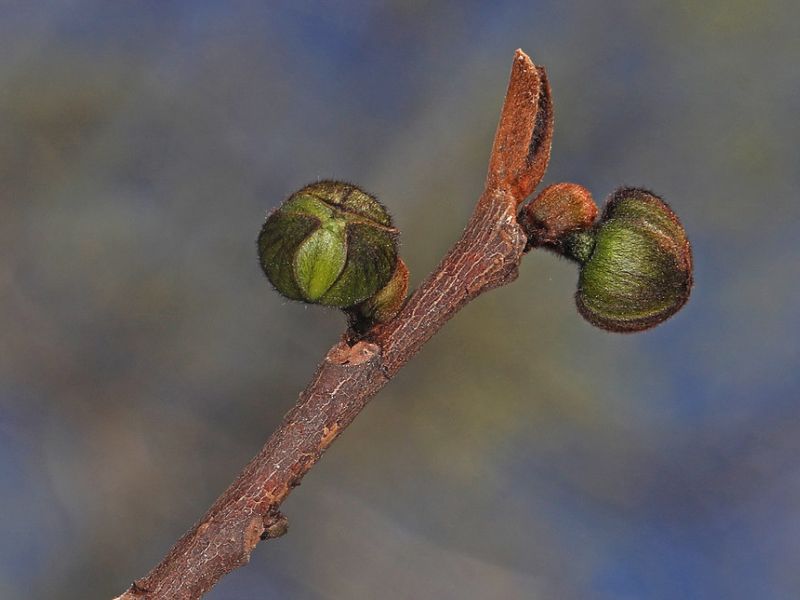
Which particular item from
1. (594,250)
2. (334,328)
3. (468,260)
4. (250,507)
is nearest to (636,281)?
(594,250)

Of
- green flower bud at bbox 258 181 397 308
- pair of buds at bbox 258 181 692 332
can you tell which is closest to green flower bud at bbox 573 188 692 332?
pair of buds at bbox 258 181 692 332

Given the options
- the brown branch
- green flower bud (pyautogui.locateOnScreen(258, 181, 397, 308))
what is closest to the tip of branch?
the brown branch

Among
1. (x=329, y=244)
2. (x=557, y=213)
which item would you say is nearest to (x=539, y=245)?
(x=557, y=213)

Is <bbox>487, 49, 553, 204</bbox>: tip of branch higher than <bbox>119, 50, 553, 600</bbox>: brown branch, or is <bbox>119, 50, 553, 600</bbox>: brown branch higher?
<bbox>487, 49, 553, 204</bbox>: tip of branch

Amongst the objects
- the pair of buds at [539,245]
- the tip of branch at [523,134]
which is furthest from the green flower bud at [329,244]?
the tip of branch at [523,134]

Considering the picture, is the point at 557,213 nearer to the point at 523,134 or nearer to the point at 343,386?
the point at 523,134

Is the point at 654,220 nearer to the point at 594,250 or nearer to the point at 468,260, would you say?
the point at 594,250

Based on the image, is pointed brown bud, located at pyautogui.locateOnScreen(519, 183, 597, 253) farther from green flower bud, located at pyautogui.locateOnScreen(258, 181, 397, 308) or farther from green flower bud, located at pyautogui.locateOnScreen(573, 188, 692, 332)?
green flower bud, located at pyautogui.locateOnScreen(258, 181, 397, 308)
